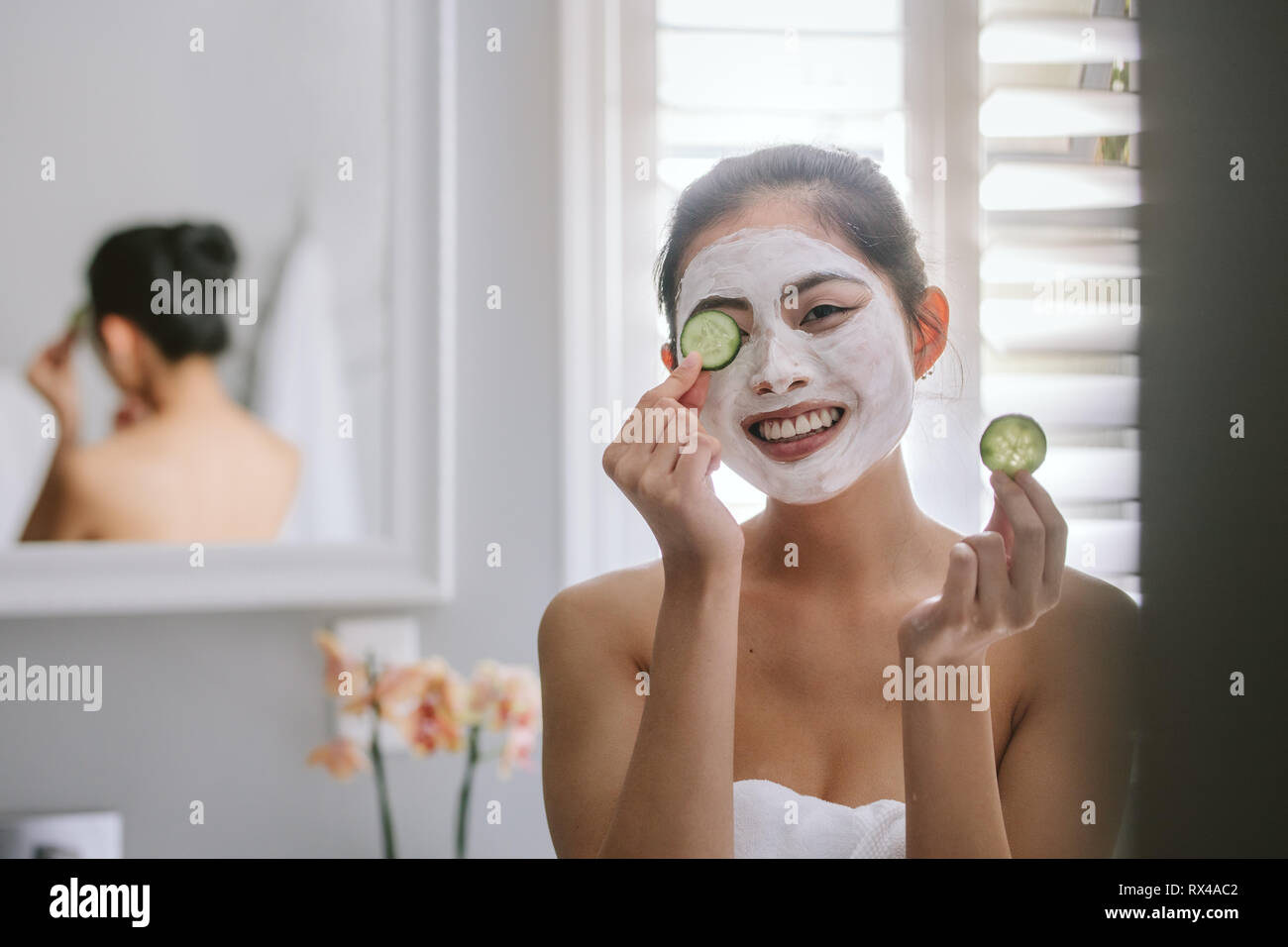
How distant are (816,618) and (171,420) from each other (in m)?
0.55

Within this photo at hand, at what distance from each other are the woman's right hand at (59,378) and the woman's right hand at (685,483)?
1.50ft

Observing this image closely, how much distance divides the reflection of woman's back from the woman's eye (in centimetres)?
43

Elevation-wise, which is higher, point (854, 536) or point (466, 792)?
point (854, 536)

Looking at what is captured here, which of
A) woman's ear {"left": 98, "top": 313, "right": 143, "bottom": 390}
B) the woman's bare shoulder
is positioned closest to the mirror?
woman's ear {"left": 98, "top": 313, "right": 143, "bottom": 390}

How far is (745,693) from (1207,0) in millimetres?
708

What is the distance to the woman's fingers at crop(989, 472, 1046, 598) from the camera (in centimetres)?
83

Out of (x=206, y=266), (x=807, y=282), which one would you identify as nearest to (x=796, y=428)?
(x=807, y=282)

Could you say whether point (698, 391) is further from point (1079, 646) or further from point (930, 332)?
point (1079, 646)

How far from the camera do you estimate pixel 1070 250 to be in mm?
873

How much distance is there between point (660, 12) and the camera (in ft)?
2.87

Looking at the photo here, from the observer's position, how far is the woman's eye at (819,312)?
81cm
